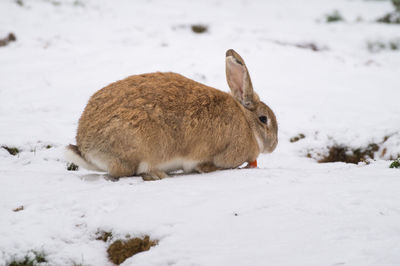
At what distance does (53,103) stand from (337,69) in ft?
26.9

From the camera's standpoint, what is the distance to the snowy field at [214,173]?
10.6 ft

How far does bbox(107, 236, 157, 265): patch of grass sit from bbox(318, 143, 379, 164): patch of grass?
477cm

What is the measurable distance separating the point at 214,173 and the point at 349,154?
133 inches

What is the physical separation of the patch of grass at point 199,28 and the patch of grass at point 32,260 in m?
12.1

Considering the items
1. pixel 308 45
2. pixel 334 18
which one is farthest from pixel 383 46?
Result: pixel 334 18

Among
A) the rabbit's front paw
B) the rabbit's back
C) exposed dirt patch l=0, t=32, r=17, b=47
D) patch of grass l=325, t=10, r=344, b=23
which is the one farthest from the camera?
patch of grass l=325, t=10, r=344, b=23

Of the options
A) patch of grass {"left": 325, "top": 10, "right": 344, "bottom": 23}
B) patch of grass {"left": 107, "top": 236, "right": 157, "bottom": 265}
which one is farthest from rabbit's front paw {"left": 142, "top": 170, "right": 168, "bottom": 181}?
patch of grass {"left": 325, "top": 10, "right": 344, "bottom": 23}

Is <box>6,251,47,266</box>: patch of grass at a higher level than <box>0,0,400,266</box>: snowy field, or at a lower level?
lower

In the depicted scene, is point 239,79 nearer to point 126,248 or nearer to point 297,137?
point 297,137

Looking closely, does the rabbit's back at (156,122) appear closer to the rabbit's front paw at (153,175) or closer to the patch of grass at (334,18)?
the rabbit's front paw at (153,175)

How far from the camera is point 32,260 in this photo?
3021 mm

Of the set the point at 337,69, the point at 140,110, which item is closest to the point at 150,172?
the point at 140,110

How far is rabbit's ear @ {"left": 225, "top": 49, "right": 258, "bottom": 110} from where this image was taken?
210 inches

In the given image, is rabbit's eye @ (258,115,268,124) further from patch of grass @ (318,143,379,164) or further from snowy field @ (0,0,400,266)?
patch of grass @ (318,143,379,164)
